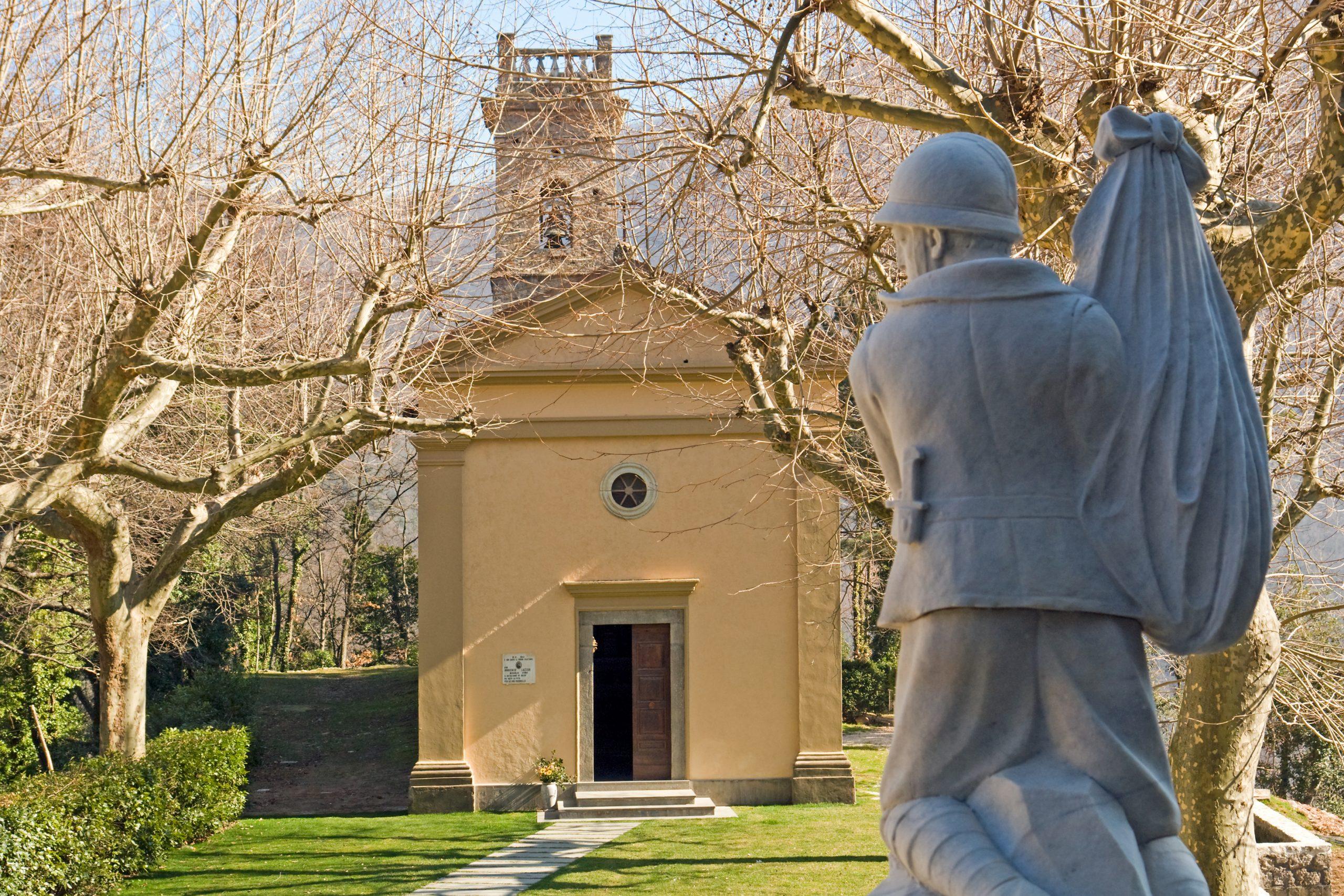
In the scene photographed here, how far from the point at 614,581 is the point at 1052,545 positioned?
1599 centimetres

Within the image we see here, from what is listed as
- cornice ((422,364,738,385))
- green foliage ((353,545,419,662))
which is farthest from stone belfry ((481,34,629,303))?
green foliage ((353,545,419,662))

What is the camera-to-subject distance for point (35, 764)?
2070cm

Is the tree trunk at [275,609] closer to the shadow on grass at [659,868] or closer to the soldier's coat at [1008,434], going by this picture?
the shadow on grass at [659,868]

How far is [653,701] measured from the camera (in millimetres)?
18453

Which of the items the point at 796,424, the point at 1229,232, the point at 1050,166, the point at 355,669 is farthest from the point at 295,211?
the point at 355,669

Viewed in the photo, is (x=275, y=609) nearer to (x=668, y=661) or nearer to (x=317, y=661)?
(x=317, y=661)

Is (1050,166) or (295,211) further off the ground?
(295,211)

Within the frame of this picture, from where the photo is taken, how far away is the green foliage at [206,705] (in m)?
22.3

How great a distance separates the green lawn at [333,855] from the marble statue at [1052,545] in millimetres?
10738

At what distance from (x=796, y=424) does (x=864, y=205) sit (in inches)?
71.5

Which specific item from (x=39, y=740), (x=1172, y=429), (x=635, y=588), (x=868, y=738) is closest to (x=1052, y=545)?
(x=1172, y=429)

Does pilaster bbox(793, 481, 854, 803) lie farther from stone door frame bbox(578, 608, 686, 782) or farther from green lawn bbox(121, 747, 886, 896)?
stone door frame bbox(578, 608, 686, 782)

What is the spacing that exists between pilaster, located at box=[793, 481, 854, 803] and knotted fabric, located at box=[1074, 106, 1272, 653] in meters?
14.8

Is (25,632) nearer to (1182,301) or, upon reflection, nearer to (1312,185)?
(1312,185)
